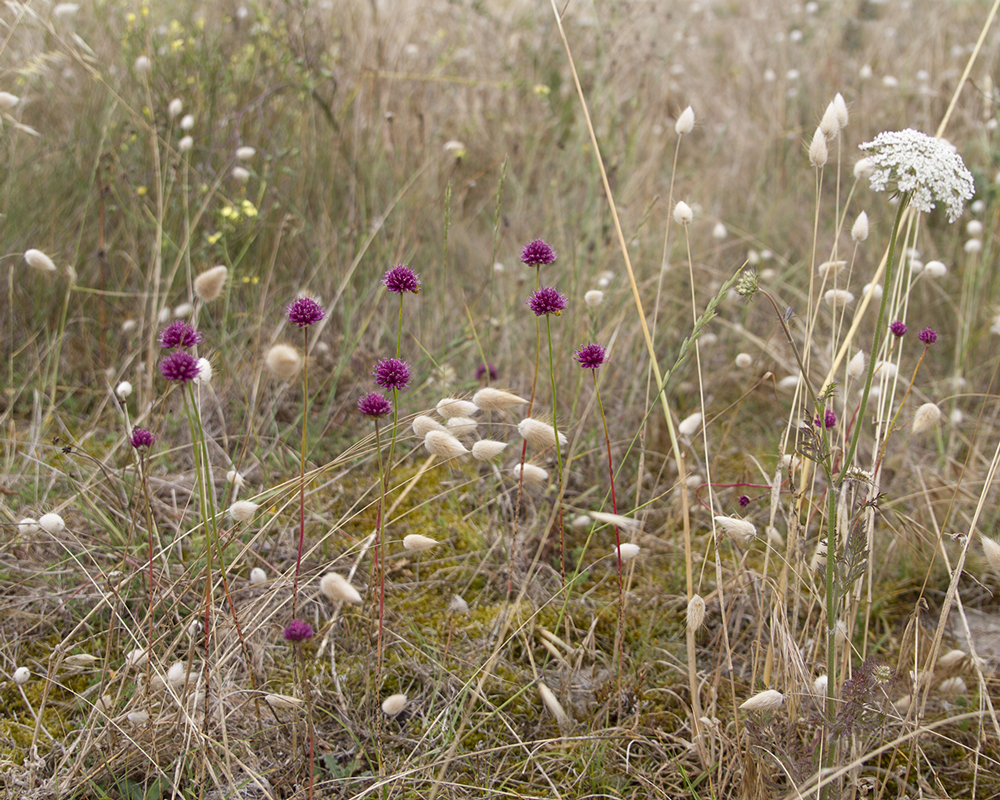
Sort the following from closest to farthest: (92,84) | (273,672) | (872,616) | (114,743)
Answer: (114,743) < (273,672) < (872,616) < (92,84)

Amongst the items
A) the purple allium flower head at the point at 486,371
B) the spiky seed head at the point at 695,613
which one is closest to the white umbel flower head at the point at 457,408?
the spiky seed head at the point at 695,613

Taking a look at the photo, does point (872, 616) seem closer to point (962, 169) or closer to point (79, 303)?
point (962, 169)

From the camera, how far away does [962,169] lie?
1.07 meters

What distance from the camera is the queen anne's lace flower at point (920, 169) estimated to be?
1007 millimetres

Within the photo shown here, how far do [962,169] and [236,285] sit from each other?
2.09m

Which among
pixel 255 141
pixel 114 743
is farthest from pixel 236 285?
pixel 114 743

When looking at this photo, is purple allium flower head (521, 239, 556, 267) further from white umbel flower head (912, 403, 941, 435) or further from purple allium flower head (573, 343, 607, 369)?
white umbel flower head (912, 403, 941, 435)

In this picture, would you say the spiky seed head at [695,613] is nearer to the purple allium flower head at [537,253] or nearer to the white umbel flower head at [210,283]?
the purple allium flower head at [537,253]

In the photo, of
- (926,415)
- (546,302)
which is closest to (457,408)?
A: (546,302)

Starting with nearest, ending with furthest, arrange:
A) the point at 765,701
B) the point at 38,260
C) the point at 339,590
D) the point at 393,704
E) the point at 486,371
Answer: the point at 339,590 → the point at 765,701 → the point at 393,704 → the point at 38,260 → the point at 486,371

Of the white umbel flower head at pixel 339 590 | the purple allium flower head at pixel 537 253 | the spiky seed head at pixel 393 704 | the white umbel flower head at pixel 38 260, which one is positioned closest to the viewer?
the white umbel flower head at pixel 339 590

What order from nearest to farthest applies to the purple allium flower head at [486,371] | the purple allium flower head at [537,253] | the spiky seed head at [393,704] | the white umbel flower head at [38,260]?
the spiky seed head at [393,704]
the purple allium flower head at [537,253]
the white umbel flower head at [38,260]
the purple allium flower head at [486,371]

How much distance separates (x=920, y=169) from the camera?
3.30 ft

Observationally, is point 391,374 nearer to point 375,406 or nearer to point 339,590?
point 375,406
